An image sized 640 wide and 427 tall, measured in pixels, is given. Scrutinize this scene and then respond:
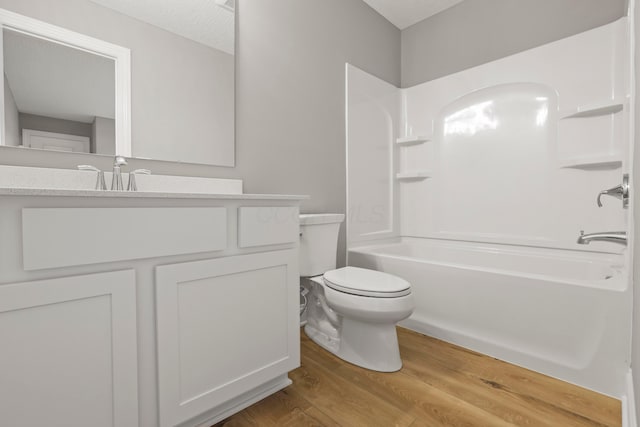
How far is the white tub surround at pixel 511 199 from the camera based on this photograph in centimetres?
146

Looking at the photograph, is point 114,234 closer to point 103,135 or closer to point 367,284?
point 103,135

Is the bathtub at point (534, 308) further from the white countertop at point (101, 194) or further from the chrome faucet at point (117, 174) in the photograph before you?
the chrome faucet at point (117, 174)

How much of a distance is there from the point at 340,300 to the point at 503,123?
6.04 ft

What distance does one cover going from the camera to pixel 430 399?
131 cm

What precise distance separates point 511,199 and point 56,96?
8.89ft

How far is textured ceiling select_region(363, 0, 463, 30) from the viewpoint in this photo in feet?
8.19

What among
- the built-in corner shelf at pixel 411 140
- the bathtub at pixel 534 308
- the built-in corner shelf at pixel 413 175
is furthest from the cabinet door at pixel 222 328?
the built-in corner shelf at pixel 411 140

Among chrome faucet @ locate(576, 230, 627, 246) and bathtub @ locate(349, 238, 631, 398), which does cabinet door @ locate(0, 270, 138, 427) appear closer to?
bathtub @ locate(349, 238, 631, 398)

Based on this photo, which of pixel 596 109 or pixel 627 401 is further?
pixel 596 109

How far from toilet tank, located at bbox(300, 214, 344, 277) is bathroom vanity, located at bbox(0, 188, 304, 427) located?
52cm

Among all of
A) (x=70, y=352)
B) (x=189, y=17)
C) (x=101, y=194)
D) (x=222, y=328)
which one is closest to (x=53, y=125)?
(x=101, y=194)

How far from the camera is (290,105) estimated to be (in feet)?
6.65

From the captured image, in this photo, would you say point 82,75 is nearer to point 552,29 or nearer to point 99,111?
point 99,111

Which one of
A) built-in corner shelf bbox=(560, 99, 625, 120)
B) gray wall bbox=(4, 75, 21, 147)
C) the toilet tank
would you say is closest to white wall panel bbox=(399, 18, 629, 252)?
built-in corner shelf bbox=(560, 99, 625, 120)
